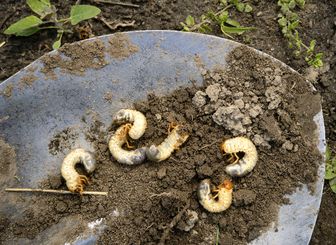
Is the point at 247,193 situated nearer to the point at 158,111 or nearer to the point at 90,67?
the point at 158,111

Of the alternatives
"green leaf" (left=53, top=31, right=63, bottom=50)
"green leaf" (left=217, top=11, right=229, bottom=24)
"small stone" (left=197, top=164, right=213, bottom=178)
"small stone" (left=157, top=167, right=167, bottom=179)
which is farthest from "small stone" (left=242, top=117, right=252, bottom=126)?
"green leaf" (left=53, top=31, right=63, bottom=50)

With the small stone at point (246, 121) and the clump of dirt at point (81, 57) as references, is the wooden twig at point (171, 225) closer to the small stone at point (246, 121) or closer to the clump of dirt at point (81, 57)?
the small stone at point (246, 121)

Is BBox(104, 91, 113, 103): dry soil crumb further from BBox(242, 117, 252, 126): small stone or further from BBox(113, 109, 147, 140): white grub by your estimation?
BBox(242, 117, 252, 126): small stone

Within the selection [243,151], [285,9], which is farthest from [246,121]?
[285,9]

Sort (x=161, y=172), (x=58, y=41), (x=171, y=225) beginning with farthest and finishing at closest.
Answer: (x=58, y=41)
(x=161, y=172)
(x=171, y=225)

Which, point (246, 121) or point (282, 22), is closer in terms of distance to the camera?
point (246, 121)

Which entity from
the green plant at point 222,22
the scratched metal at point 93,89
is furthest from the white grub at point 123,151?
the green plant at point 222,22

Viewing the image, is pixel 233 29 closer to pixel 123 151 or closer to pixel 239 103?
pixel 239 103

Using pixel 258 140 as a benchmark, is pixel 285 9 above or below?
above
